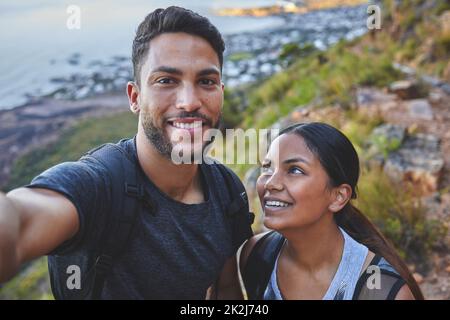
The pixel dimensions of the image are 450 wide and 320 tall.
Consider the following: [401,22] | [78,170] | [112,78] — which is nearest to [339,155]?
[78,170]

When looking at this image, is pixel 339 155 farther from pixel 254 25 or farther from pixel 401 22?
pixel 254 25

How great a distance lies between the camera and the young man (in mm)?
1756

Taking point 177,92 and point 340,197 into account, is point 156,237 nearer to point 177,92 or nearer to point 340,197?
point 177,92

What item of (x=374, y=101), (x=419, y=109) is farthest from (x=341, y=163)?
(x=374, y=101)

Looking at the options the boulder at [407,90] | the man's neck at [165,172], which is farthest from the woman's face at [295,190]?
the boulder at [407,90]

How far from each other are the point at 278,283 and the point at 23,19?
102ft

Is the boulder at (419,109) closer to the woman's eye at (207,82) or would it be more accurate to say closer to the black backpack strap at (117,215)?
the woman's eye at (207,82)

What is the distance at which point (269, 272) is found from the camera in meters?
2.20

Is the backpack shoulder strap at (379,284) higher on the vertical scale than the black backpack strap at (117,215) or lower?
lower

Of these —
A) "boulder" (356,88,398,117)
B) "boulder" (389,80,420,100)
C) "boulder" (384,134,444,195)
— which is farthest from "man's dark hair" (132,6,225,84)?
"boulder" (389,80,420,100)

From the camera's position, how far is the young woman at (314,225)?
2018 millimetres

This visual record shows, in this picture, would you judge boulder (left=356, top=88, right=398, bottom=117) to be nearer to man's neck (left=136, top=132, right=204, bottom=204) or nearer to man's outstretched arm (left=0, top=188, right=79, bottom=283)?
man's neck (left=136, top=132, right=204, bottom=204)
